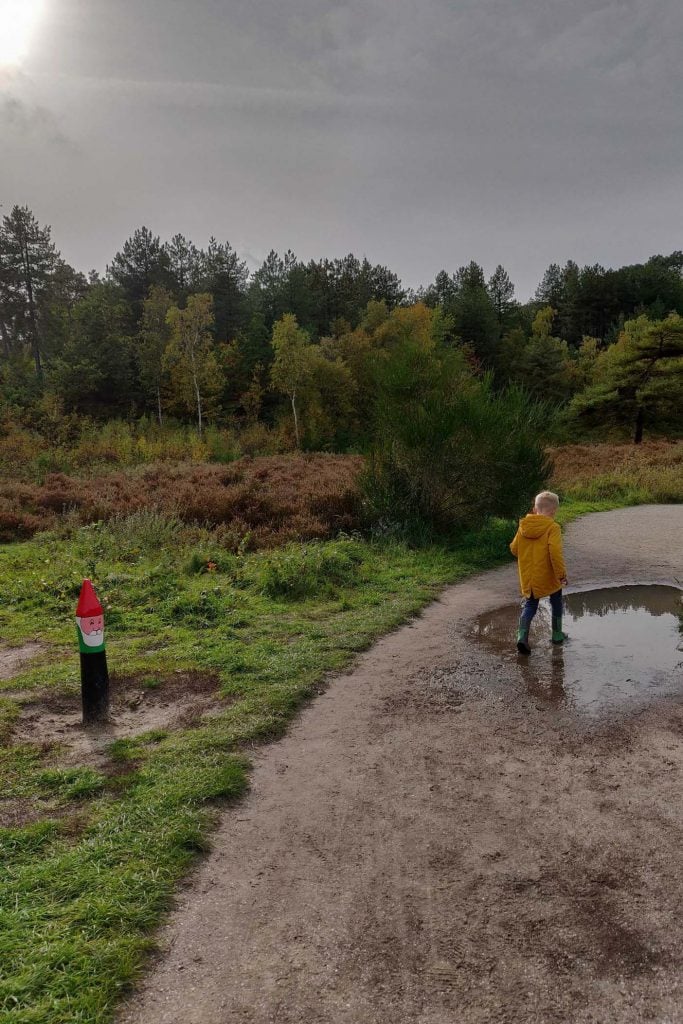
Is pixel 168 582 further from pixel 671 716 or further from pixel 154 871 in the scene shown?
pixel 671 716

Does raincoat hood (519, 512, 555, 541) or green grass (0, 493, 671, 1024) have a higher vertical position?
raincoat hood (519, 512, 555, 541)

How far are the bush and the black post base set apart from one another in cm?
855

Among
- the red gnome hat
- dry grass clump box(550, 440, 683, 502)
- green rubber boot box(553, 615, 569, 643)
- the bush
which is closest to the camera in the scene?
the red gnome hat

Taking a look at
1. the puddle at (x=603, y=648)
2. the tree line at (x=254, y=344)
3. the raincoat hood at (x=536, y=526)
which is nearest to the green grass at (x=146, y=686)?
the puddle at (x=603, y=648)

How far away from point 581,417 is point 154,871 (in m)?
40.0

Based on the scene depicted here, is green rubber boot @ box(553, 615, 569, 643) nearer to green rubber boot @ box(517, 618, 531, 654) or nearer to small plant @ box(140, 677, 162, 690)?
green rubber boot @ box(517, 618, 531, 654)

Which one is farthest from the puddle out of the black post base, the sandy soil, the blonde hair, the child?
the sandy soil

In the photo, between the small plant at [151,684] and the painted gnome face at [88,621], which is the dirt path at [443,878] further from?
the painted gnome face at [88,621]

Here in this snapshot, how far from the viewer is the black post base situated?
5.20 metres

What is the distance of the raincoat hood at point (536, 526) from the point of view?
21.6 ft

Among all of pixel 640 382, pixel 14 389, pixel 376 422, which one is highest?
pixel 14 389

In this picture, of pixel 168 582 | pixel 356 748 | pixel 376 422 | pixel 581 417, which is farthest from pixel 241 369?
pixel 356 748

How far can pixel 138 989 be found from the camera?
2539 millimetres

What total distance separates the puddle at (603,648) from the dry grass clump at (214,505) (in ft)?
18.8
